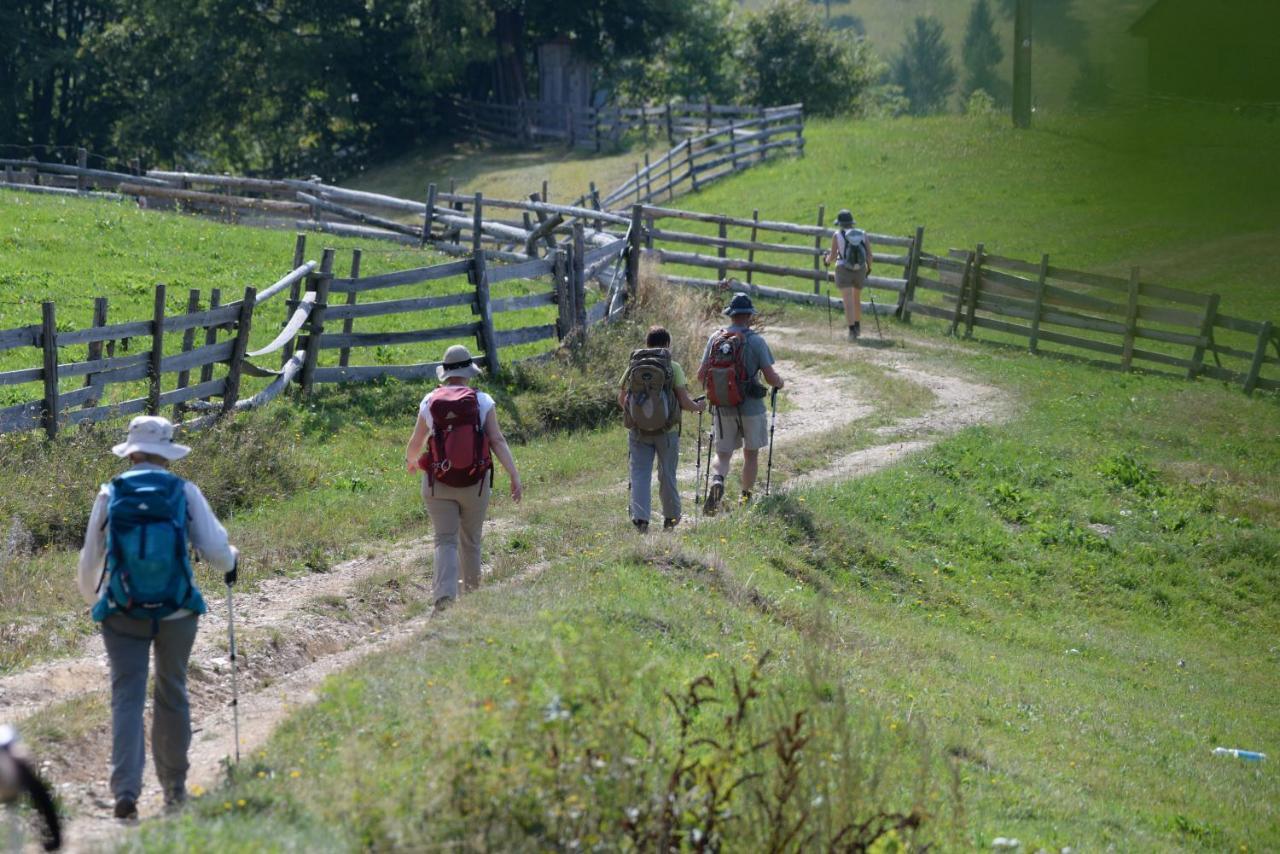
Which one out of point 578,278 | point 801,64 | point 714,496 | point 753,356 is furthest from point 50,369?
point 801,64

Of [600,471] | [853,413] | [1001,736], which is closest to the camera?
[1001,736]

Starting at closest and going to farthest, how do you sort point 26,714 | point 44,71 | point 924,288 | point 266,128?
point 26,714 → point 924,288 → point 44,71 → point 266,128

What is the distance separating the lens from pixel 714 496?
12641mm

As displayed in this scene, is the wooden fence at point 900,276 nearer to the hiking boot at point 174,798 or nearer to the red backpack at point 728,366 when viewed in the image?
the red backpack at point 728,366

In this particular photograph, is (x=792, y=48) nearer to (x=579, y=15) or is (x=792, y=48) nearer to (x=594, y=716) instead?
(x=579, y=15)

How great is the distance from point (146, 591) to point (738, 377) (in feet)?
21.9

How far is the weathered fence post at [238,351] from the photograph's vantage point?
1366cm

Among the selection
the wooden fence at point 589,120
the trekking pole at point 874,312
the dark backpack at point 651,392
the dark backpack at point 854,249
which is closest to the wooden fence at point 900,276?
the trekking pole at point 874,312

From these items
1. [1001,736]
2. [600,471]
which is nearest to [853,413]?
[600,471]

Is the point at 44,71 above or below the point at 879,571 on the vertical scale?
above

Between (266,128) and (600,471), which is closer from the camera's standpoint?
(600,471)

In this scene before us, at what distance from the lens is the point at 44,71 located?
43031 millimetres

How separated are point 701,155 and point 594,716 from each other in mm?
35219

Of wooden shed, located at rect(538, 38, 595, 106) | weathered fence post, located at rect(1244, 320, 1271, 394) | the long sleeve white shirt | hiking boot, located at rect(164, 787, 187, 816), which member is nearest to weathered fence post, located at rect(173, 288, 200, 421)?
the long sleeve white shirt
